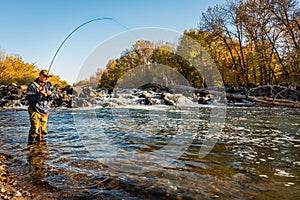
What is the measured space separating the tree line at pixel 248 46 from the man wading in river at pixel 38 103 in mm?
15278

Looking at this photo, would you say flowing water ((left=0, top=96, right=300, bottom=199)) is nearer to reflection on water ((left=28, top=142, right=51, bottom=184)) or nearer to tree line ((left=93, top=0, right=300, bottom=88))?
reflection on water ((left=28, top=142, right=51, bottom=184))

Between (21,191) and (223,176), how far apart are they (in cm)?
353

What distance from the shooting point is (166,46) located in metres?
54.7

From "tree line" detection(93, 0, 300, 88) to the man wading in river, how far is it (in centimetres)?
1528

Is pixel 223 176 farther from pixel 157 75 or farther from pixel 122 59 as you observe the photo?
pixel 122 59

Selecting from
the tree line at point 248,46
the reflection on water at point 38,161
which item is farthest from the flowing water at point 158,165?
the tree line at point 248,46

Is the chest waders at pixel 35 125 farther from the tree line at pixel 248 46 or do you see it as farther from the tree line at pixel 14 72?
the tree line at pixel 14 72

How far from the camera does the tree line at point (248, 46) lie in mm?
28519

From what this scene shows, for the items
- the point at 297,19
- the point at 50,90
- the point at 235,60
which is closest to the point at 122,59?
the point at 235,60

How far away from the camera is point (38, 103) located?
7.20m

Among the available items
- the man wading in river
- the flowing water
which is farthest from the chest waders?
the flowing water

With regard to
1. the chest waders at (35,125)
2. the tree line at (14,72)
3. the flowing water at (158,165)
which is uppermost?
the tree line at (14,72)

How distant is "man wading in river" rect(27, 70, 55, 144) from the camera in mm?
7113

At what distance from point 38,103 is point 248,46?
38.9 m
